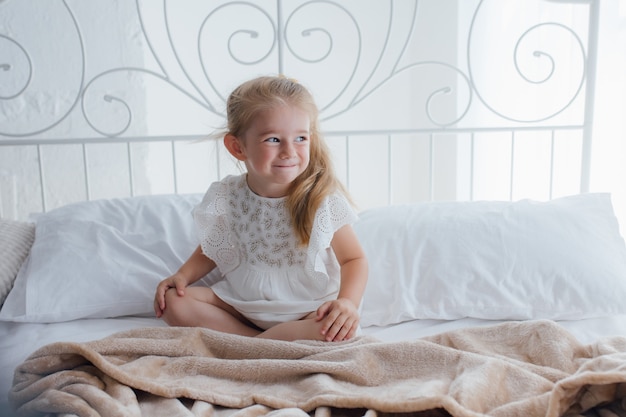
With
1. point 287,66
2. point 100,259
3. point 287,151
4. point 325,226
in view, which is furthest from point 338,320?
point 287,66

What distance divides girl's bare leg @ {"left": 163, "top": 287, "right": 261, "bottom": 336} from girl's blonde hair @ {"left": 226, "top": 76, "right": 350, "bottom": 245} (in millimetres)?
Answer: 209

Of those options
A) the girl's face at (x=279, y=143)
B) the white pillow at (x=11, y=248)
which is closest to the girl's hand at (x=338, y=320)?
the girl's face at (x=279, y=143)

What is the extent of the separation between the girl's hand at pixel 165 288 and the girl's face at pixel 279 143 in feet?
0.90

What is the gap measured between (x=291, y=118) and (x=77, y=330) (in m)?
0.59

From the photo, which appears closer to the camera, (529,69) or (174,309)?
(174,309)

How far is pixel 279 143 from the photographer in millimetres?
1115

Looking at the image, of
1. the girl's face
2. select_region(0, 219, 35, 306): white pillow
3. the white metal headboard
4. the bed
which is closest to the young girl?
the girl's face

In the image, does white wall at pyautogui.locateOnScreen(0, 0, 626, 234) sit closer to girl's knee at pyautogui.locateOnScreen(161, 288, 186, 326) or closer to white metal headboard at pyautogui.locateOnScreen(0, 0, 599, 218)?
white metal headboard at pyautogui.locateOnScreen(0, 0, 599, 218)

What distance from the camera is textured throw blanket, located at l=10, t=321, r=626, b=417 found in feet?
2.51

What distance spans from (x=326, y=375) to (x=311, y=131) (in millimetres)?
510

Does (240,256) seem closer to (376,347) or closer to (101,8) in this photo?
(376,347)

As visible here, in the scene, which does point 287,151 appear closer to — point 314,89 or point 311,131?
point 311,131

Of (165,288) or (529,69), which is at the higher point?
(529,69)

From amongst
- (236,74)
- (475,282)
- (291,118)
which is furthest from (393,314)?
(236,74)
